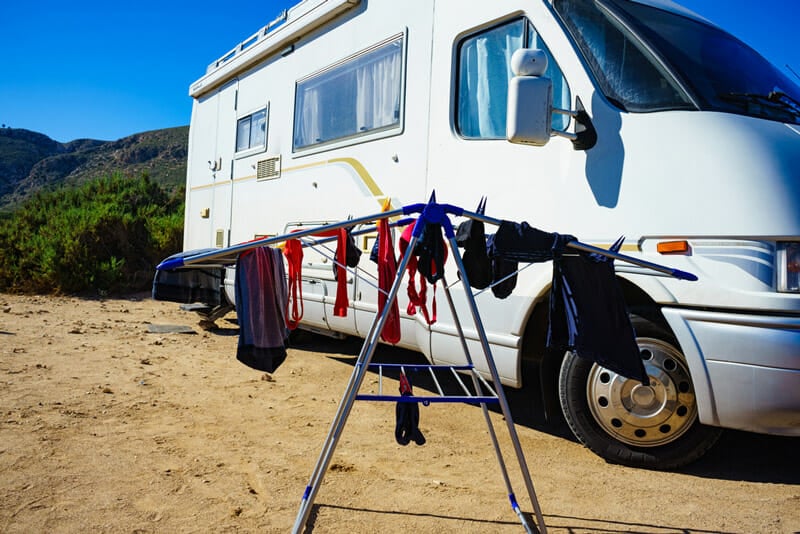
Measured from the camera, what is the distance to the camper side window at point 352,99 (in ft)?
15.4

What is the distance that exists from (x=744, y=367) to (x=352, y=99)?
3.51 metres

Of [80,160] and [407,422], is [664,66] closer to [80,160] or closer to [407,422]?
[407,422]

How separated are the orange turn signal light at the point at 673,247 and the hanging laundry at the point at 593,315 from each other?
784 mm

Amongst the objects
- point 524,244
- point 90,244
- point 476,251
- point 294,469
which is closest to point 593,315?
point 524,244

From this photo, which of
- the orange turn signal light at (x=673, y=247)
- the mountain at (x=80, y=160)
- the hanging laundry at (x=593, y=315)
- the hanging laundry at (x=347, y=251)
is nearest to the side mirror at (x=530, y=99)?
the orange turn signal light at (x=673, y=247)

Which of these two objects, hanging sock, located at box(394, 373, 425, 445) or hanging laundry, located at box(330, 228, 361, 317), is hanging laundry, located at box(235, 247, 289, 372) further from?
hanging sock, located at box(394, 373, 425, 445)

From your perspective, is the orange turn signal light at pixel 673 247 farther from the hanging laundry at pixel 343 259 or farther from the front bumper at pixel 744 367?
the hanging laundry at pixel 343 259

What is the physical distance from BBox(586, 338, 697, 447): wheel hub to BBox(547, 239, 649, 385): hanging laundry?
3.01 feet

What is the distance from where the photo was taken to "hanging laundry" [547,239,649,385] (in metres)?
2.31

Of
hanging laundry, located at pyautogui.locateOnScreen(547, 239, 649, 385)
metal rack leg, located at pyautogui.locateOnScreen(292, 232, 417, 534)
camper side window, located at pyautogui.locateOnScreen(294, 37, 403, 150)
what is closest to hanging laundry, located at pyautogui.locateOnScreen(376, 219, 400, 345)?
metal rack leg, located at pyautogui.locateOnScreen(292, 232, 417, 534)

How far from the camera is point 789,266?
9.03 ft

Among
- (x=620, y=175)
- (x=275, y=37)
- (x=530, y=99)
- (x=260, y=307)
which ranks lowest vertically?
(x=260, y=307)

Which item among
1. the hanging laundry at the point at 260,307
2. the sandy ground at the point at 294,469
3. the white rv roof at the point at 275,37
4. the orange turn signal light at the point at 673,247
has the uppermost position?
the white rv roof at the point at 275,37

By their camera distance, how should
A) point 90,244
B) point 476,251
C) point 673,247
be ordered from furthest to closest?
point 90,244, point 673,247, point 476,251
